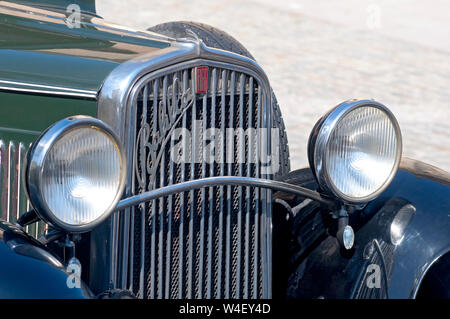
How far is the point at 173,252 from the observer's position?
2.24 meters

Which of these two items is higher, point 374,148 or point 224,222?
point 374,148

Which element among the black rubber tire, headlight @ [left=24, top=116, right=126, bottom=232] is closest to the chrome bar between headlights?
headlight @ [left=24, top=116, right=126, bottom=232]

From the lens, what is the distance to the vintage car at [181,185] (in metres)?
1.85

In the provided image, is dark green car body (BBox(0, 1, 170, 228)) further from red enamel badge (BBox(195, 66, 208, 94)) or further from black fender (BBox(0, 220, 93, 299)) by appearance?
black fender (BBox(0, 220, 93, 299))

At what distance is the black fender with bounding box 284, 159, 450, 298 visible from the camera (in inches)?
94.5

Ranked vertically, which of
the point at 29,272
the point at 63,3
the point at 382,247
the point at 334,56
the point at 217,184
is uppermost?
the point at 63,3

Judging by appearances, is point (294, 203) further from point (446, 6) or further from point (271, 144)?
point (446, 6)

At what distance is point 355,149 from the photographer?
7.56ft

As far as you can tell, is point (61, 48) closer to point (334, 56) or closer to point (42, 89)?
point (42, 89)

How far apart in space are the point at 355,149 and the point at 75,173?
0.86m

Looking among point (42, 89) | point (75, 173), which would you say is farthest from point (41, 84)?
point (75, 173)

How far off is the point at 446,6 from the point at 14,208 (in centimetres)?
920

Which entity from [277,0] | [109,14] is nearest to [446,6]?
[277,0]

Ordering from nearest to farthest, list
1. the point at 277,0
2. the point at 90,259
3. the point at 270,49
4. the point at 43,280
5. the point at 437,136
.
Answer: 1. the point at 43,280
2. the point at 90,259
3. the point at 437,136
4. the point at 270,49
5. the point at 277,0
